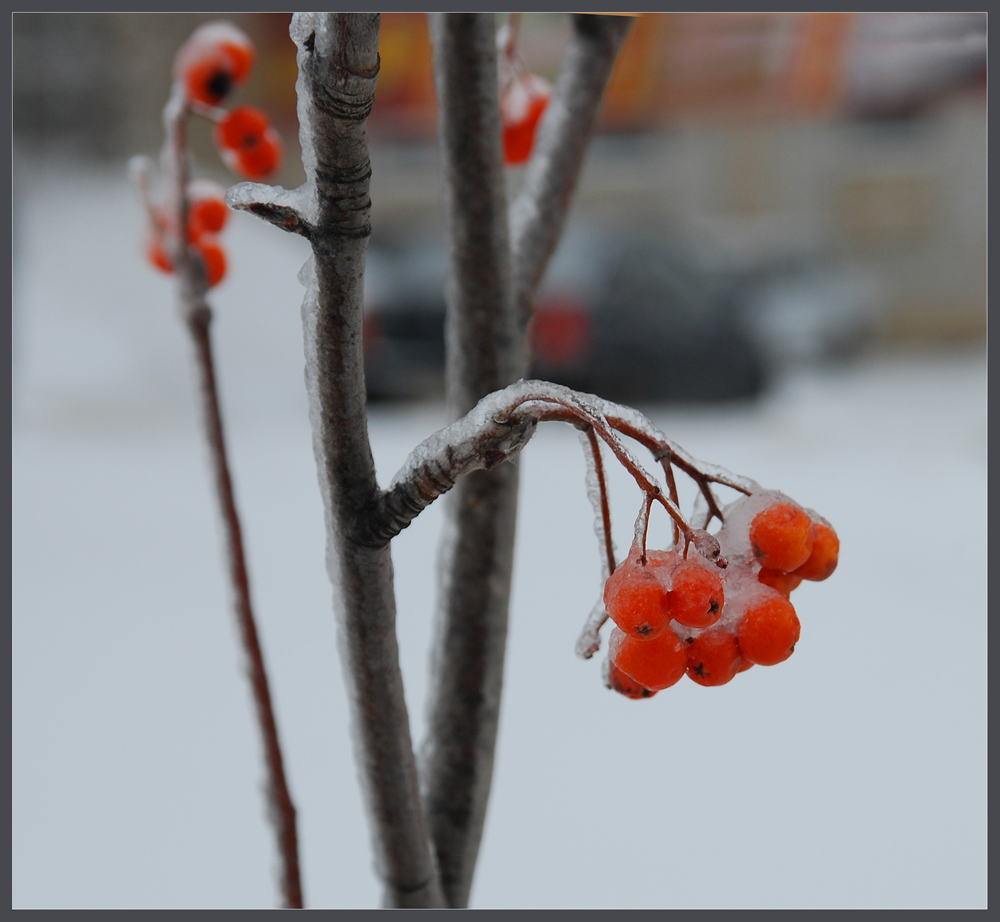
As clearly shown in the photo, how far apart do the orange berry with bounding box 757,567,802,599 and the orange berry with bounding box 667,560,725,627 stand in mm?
25

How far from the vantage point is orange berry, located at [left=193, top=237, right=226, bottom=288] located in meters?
0.38

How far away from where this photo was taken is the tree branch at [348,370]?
0.63 ft

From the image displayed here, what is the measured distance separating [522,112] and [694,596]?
276 millimetres

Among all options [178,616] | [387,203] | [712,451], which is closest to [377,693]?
[178,616]

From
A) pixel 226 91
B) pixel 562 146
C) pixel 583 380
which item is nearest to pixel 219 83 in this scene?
pixel 226 91

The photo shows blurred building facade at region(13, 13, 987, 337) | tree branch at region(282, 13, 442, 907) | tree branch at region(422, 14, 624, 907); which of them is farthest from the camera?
blurred building facade at region(13, 13, 987, 337)

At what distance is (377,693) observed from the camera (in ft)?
0.84

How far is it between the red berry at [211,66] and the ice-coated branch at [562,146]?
0.36 ft

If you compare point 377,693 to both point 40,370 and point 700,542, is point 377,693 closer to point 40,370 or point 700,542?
point 700,542

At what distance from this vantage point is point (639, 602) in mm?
195

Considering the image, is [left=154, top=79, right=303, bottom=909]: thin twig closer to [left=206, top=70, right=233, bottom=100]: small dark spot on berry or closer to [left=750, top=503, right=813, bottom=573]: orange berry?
[left=206, top=70, right=233, bottom=100]: small dark spot on berry

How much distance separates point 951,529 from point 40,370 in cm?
176

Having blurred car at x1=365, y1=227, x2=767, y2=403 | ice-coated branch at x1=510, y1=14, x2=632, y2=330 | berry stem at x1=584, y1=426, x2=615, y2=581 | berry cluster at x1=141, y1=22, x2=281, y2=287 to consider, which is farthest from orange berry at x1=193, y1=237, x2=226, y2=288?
blurred car at x1=365, y1=227, x2=767, y2=403

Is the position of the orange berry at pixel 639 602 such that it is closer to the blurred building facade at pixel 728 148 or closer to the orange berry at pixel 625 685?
the orange berry at pixel 625 685
